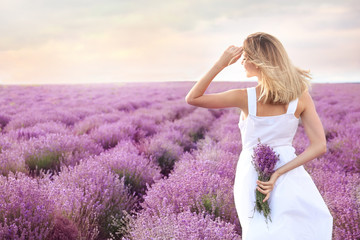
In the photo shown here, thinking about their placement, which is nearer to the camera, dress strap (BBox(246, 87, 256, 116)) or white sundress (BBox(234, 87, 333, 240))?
white sundress (BBox(234, 87, 333, 240))

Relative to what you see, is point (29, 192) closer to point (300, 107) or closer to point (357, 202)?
point (300, 107)

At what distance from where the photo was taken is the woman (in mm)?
1466

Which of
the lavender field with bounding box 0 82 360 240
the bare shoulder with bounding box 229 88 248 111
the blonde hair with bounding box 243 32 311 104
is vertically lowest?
the lavender field with bounding box 0 82 360 240

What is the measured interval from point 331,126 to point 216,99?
225 inches

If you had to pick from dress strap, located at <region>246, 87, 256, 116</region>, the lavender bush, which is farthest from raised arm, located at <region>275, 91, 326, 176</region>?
the lavender bush

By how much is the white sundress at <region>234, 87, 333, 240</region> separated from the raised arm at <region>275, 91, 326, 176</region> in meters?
0.06

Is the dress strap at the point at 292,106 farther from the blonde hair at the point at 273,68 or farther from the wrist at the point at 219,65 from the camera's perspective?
the wrist at the point at 219,65

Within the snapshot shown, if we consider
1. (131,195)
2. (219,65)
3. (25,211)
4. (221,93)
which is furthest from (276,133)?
(131,195)

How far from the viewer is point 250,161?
158 cm

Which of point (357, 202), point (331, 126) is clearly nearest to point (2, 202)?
point (357, 202)

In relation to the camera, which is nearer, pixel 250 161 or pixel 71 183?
pixel 250 161

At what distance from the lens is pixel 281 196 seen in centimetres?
149

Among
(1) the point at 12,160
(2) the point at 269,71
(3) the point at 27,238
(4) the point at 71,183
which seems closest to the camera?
(2) the point at 269,71

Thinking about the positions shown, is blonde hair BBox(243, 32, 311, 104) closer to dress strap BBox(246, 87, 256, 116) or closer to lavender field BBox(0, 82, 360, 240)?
dress strap BBox(246, 87, 256, 116)
